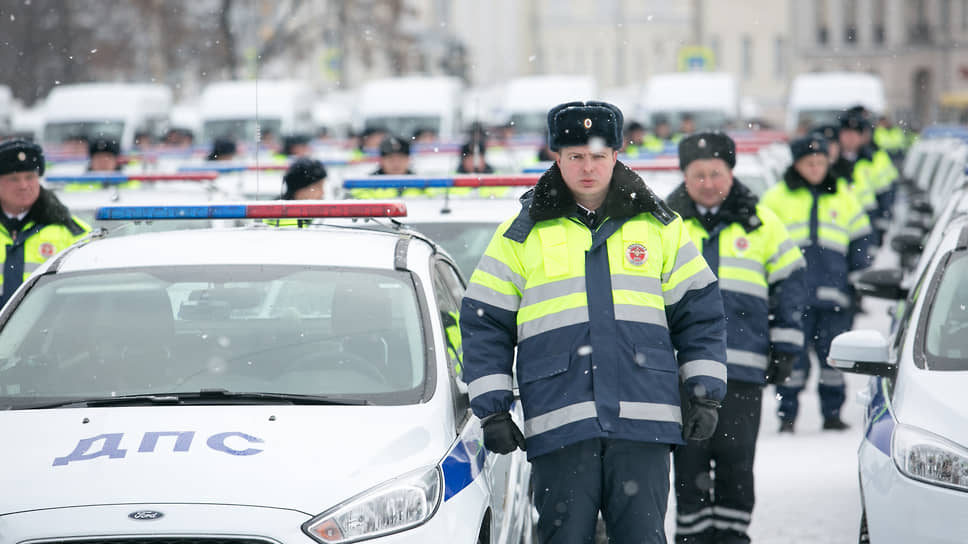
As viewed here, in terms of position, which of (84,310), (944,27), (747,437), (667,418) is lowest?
(747,437)

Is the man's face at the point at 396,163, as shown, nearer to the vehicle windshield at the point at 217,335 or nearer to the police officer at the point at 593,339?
the vehicle windshield at the point at 217,335

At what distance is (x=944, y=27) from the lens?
93.1 metres

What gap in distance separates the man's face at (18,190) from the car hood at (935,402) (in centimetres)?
407

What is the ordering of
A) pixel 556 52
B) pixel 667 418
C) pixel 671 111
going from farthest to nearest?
pixel 556 52
pixel 671 111
pixel 667 418

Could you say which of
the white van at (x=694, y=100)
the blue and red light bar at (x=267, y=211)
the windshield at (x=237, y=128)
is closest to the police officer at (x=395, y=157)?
the blue and red light bar at (x=267, y=211)

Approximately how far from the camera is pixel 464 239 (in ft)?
24.5

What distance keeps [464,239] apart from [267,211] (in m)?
2.33

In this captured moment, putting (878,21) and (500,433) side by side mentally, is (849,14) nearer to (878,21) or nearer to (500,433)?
(878,21)

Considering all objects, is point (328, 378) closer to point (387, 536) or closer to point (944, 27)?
point (387, 536)

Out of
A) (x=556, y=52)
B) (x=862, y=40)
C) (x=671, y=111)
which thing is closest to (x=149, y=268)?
(x=671, y=111)

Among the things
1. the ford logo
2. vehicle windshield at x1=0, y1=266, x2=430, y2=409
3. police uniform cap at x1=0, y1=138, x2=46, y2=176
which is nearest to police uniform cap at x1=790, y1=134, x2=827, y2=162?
police uniform cap at x1=0, y1=138, x2=46, y2=176

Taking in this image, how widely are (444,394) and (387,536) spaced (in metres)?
0.71

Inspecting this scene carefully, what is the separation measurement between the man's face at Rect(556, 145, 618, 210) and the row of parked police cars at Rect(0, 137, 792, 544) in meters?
0.69

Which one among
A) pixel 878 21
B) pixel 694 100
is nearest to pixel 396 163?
pixel 694 100
